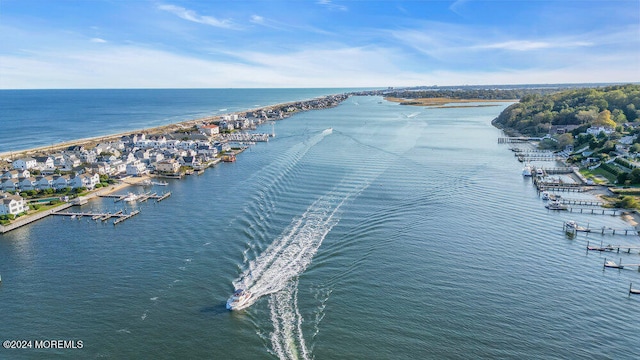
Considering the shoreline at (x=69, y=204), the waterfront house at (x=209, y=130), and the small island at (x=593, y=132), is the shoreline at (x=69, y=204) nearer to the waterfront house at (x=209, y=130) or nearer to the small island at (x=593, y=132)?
the waterfront house at (x=209, y=130)

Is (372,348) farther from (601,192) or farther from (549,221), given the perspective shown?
(601,192)

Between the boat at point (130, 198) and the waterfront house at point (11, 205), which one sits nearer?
the waterfront house at point (11, 205)

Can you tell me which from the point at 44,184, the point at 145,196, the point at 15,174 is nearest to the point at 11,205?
the point at 44,184

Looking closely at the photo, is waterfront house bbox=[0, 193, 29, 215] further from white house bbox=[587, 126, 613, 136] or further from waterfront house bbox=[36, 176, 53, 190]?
white house bbox=[587, 126, 613, 136]

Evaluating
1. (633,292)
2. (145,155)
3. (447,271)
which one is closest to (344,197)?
(447,271)

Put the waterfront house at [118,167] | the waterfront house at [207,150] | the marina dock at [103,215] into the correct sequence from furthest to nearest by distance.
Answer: the waterfront house at [207,150], the waterfront house at [118,167], the marina dock at [103,215]

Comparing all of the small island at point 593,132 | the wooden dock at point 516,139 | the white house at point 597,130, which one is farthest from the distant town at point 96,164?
the white house at point 597,130

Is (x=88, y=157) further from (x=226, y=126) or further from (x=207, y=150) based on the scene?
(x=226, y=126)
